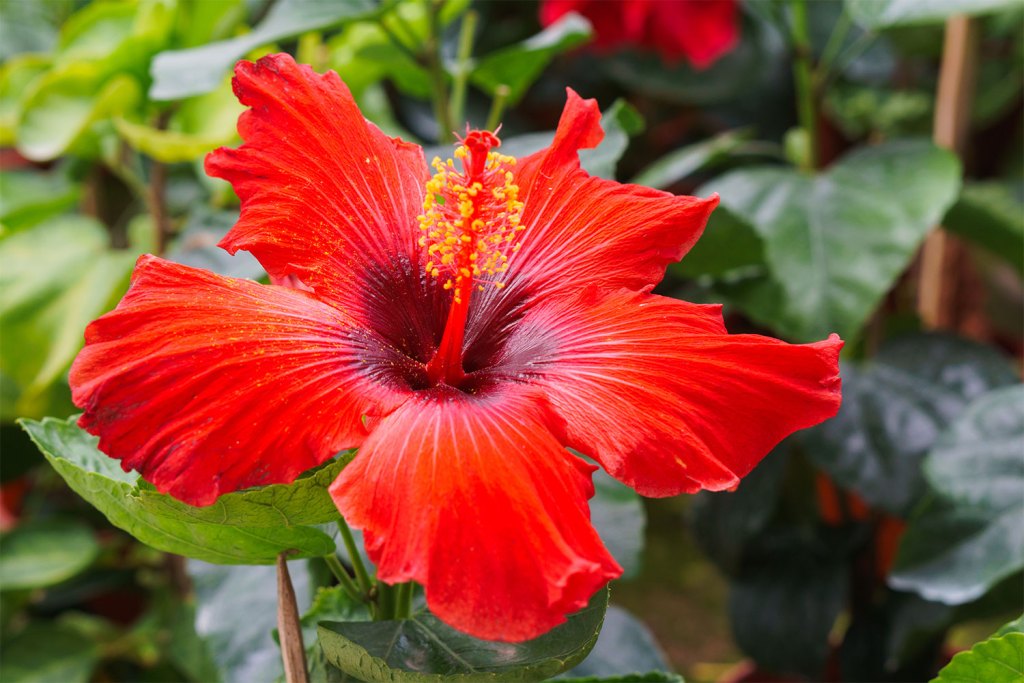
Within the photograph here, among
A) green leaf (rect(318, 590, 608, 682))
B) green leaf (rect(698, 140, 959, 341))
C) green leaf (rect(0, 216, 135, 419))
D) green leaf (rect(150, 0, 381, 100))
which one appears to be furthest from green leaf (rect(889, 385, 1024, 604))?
green leaf (rect(0, 216, 135, 419))

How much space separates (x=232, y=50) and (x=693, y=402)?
1.56 feet

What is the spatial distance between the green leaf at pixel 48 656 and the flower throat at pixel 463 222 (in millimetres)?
681

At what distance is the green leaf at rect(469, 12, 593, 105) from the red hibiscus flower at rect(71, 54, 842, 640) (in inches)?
16.7

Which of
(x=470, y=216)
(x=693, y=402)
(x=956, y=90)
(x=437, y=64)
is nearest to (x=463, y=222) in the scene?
(x=470, y=216)

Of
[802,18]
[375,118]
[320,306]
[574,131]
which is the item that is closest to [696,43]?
[802,18]

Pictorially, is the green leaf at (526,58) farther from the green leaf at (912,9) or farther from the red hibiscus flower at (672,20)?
the green leaf at (912,9)

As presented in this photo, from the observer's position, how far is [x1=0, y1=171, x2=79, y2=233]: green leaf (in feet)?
2.95

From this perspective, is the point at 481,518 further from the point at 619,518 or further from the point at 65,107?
the point at 65,107

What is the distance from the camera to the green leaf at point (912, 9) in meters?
0.80

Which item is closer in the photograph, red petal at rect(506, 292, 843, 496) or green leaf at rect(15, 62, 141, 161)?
red petal at rect(506, 292, 843, 496)

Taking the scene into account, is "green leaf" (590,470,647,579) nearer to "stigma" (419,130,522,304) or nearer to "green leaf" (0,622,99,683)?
"stigma" (419,130,522,304)

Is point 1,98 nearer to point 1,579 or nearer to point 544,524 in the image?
point 1,579

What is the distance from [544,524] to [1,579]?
78 centimetres

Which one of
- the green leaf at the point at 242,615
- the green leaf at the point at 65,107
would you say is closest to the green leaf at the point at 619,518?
the green leaf at the point at 242,615
